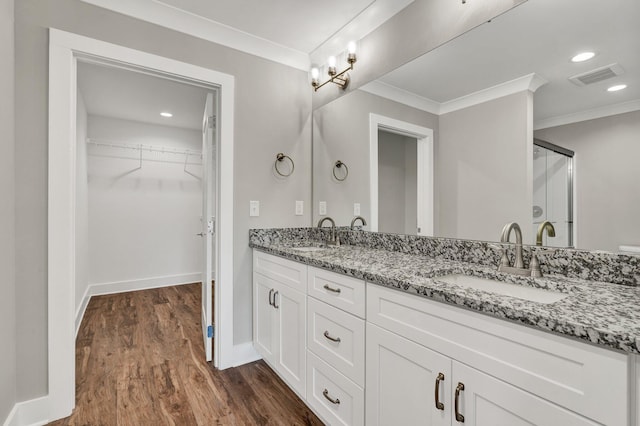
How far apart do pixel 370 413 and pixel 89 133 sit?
4644mm

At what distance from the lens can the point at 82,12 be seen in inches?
68.6

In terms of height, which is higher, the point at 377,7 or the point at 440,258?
the point at 377,7

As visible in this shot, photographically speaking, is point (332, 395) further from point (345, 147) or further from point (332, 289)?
point (345, 147)

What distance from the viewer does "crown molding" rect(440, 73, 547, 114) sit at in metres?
1.33

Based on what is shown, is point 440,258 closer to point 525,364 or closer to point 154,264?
point 525,364

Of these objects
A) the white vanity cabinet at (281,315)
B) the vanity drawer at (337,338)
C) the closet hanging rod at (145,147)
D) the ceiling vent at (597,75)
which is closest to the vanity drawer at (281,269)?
the white vanity cabinet at (281,315)

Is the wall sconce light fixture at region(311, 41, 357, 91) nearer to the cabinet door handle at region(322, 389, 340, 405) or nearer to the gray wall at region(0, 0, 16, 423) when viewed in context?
the gray wall at region(0, 0, 16, 423)

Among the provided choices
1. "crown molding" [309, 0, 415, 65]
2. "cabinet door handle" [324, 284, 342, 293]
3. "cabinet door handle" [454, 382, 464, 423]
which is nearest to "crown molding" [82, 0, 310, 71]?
"crown molding" [309, 0, 415, 65]

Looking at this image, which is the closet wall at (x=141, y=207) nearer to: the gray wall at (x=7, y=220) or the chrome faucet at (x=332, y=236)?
the gray wall at (x=7, y=220)

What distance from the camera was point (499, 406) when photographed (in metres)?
0.84

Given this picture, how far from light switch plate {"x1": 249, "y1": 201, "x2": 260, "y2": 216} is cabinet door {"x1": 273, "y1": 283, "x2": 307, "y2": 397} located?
2.10 ft

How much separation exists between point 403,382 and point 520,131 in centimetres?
119

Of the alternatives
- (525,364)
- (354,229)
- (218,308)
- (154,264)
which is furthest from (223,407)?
(154,264)

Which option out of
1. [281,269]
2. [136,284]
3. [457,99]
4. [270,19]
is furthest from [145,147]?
[457,99]
